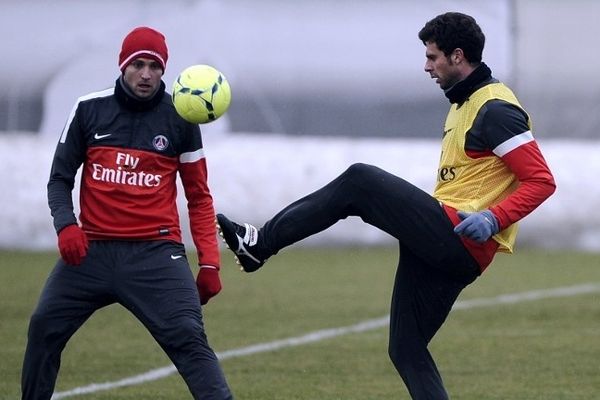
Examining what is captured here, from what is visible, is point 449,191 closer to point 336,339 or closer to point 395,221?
point 395,221

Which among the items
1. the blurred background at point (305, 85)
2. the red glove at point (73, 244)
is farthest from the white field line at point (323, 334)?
the blurred background at point (305, 85)

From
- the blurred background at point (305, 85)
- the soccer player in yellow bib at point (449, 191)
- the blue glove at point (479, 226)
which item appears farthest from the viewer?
the blurred background at point (305, 85)

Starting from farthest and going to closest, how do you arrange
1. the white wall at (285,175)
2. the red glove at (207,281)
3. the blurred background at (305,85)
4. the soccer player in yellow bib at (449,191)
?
the blurred background at (305,85) < the white wall at (285,175) < the red glove at (207,281) < the soccer player in yellow bib at (449,191)

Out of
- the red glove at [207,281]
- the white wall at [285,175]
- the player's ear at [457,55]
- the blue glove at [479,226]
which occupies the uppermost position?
the player's ear at [457,55]

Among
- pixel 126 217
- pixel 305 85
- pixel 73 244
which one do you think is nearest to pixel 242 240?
pixel 126 217

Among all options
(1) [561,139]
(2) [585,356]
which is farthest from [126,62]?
(1) [561,139]

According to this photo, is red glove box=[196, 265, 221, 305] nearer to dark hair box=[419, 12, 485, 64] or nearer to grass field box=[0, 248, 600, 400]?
dark hair box=[419, 12, 485, 64]

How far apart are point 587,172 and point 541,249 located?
1407 mm

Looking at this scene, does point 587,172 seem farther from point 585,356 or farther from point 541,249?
point 585,356

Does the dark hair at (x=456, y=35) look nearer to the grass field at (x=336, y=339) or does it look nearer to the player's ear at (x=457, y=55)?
the player's ear at (x=457, y=55)

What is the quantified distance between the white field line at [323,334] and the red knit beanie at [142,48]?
9.48 feet

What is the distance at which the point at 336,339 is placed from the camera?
475 inches

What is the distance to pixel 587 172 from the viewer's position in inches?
752

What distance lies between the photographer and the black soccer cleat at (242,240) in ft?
23.5
